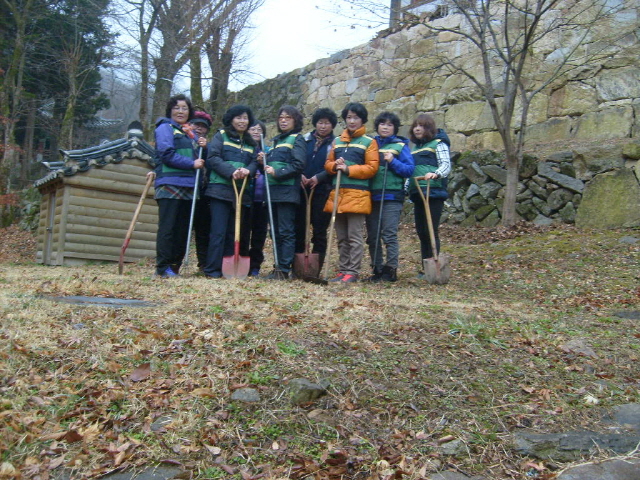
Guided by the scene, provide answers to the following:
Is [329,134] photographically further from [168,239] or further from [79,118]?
[79,118]

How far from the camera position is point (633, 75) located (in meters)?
10.0

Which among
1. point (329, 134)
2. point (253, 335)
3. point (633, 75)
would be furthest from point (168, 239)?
point (633, 75)

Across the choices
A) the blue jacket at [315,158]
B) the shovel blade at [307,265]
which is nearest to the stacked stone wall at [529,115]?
the blue jacket at [315,158]

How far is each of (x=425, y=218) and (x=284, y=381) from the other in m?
4.21

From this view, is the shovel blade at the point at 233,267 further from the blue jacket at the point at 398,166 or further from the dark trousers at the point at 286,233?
the blue jacket at the point at 398,166

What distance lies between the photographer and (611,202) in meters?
8.98

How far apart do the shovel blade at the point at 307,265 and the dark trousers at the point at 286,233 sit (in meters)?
0.09

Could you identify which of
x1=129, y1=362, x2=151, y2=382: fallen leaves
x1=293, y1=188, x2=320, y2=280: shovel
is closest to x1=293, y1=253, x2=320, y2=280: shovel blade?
x1=293, y1=188, x2=320, y2=280: shovel

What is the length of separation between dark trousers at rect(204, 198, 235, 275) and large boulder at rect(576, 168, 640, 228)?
5169 millimetres

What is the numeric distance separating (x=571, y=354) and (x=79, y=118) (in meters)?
22.1

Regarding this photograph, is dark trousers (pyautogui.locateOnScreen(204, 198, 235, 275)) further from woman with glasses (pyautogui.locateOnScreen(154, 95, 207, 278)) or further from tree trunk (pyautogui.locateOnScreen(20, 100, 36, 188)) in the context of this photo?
tree trunk (pyautogui.locateOnScreen(20, 100, 36, 188))

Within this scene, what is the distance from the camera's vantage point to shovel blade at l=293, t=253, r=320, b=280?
664 cm

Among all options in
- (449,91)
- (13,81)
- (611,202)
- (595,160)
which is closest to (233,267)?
(611,202)

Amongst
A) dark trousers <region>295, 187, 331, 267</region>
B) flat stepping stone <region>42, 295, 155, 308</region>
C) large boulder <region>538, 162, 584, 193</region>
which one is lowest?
flat stepping stone <region>42, 295, 155, 308</region>
